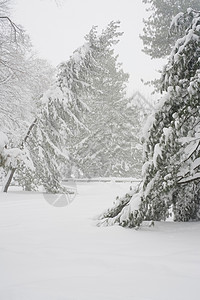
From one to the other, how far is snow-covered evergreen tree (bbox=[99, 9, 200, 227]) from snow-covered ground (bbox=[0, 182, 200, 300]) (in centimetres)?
55

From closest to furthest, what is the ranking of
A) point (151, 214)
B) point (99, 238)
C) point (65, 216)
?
1. point (99, 238)
2. point (151, 214)
3. point (65, 216)

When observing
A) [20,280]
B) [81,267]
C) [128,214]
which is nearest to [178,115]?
[128,214]

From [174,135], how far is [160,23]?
1503 cm

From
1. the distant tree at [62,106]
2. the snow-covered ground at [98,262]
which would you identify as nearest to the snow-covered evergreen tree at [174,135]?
the snow-covered ground at [98,262]

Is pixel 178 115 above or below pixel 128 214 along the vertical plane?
above

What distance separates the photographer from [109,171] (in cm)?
2516

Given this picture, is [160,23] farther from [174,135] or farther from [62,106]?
[174,135]

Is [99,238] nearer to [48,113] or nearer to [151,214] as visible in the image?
[151,214]

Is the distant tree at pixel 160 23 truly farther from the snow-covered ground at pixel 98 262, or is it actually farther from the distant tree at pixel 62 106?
the snow-covered ground at pixel 98 262

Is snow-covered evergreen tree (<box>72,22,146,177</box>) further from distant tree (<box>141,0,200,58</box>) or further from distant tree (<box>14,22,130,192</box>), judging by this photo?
distant tree (<box>14,22,130,192</box>)

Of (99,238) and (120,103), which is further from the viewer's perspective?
(120,103)

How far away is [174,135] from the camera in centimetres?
424

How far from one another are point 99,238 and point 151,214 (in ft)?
4.37

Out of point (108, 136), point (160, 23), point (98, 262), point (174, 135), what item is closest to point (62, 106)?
point (174, 135)
